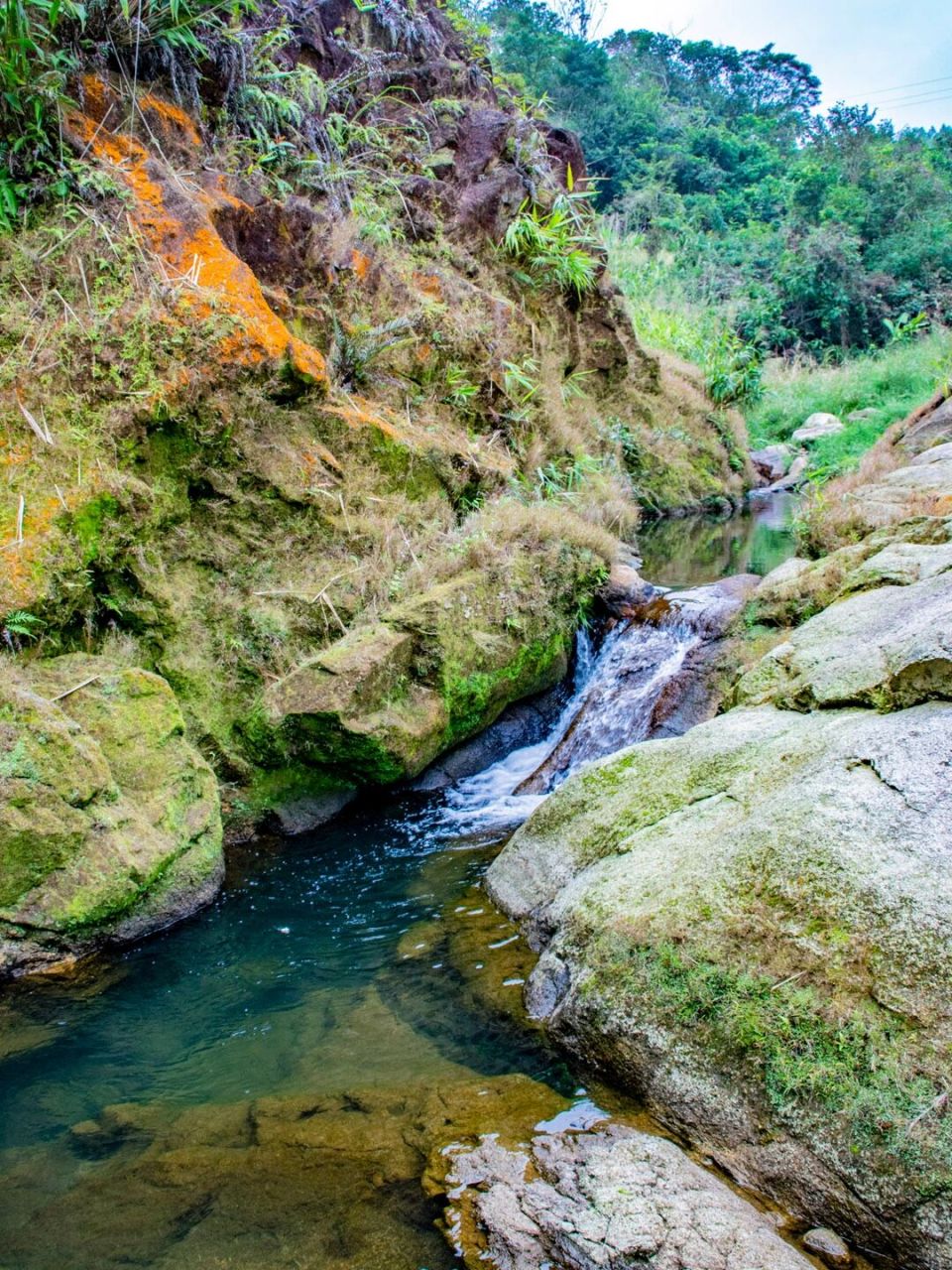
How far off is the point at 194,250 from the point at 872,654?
222 inches

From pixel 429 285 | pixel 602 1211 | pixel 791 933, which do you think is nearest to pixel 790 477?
pixel 429 285

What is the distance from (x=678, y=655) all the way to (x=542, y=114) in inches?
425

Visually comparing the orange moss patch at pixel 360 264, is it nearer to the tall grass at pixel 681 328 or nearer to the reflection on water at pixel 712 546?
the reflection on water at pixel 712 546

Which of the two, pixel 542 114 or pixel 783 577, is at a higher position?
pixel 542 114

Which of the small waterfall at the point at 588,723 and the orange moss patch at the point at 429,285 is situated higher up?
the orange moss patch at the point at 429,285

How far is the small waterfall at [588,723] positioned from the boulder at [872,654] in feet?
5.03

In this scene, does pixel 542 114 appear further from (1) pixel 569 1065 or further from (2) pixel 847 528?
(1) pixel 569 1065

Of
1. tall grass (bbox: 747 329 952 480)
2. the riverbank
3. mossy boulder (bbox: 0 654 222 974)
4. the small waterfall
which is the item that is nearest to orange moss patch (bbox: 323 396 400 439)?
the small waterfall

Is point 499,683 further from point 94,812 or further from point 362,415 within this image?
point 94,812

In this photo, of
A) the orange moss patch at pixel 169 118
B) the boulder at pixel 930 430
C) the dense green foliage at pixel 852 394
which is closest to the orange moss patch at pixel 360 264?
the orange moss patch at pixel 169 118

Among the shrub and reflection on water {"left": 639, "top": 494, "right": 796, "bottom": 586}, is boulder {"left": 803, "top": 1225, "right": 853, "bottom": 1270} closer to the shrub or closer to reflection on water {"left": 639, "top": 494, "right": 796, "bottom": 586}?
reflection on water {"left": 639, "top": 494, "right": 796, "bottom": 586}

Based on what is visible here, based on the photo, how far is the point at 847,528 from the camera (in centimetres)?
680

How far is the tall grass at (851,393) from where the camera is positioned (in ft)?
55.0

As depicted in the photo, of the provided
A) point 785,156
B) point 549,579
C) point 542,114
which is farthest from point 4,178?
point 785,156
